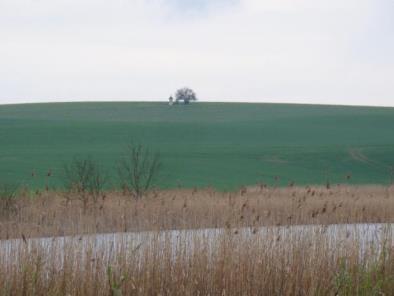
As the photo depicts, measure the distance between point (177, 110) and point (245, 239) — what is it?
226 feet

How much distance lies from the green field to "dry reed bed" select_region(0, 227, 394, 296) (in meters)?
21.3

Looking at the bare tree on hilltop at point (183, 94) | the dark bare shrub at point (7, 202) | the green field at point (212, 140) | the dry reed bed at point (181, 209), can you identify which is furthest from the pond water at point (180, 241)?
the bare tree on hilltop at point (183, 94)

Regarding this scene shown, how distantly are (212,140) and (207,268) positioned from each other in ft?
158

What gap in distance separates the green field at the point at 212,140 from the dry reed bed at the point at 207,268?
69.9 feet

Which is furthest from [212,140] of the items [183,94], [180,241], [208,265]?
[208,265]

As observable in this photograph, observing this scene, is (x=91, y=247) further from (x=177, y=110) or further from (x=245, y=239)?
(x=177, y=110)

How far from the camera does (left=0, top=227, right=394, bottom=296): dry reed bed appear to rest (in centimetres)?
787

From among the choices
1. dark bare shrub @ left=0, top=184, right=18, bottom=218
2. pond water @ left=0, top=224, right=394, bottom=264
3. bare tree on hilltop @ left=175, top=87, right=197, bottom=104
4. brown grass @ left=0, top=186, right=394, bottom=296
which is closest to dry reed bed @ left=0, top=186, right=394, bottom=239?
dark bare shrub @ left=0, top=184, right=18, bottom=218

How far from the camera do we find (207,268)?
27.3 ft

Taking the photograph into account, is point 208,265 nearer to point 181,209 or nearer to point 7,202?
point 181,209

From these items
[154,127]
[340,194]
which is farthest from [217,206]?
[154,127]

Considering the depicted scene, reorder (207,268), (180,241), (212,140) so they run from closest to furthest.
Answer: (207,268) < (180,241) < (212,140)

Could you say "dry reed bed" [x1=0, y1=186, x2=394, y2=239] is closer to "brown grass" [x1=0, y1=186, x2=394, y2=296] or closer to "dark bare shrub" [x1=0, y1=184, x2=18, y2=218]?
"dark bare shrub" [x1=0, y1=184, x2=18, y2=218]

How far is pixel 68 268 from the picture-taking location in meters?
7.95
